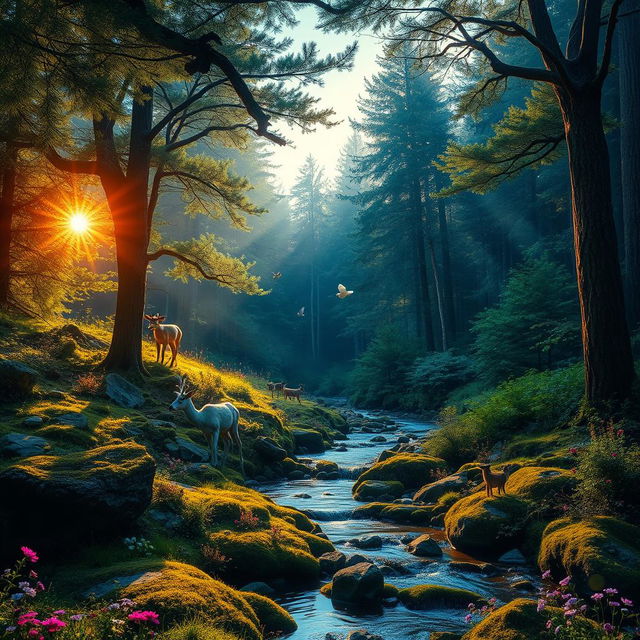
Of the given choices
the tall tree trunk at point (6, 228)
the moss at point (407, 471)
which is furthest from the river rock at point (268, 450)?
the tall tree trunk at point (6, 228)

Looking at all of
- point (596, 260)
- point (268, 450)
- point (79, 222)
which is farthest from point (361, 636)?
point (79, 222)

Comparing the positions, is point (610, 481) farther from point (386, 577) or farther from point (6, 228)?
point (6, 228)

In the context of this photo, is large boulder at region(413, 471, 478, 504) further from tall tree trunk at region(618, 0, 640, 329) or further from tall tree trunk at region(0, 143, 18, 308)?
tall tree trunk at region(0, 143, 18, 308)

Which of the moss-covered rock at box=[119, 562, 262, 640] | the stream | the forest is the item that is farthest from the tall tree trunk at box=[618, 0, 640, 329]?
the moss-covered rock at box=[119, 562, 262, 640]

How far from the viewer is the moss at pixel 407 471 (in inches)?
472

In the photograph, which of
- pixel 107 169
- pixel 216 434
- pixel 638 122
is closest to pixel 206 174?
pixel 107 169

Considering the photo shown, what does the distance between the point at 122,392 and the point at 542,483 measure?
8263 millimetres

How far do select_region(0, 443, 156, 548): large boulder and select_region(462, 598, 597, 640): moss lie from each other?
3602mm

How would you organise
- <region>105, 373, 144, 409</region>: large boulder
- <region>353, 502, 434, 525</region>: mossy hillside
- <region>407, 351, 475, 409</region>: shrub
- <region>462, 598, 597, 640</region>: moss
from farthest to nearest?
<region>407, 351, 475, 409</region>: shrub
<region>105, 373, 144, 409</region>: large boulder
<region>353, 502, 434, 525</region>: mossy hillside
<region>462, 598, 597, 640</region>: moss

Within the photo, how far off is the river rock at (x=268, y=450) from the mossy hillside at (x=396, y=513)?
11.7ft

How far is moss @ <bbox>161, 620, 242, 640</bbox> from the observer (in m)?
4.04

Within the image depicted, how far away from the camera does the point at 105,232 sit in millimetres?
16688

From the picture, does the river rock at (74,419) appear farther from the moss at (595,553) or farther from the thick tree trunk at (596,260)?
the thick tree trunk at (596,260)

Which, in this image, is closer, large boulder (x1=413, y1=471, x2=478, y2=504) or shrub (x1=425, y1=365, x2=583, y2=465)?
large boulder (x1=413, y1=471, x2=478, y2=504)
